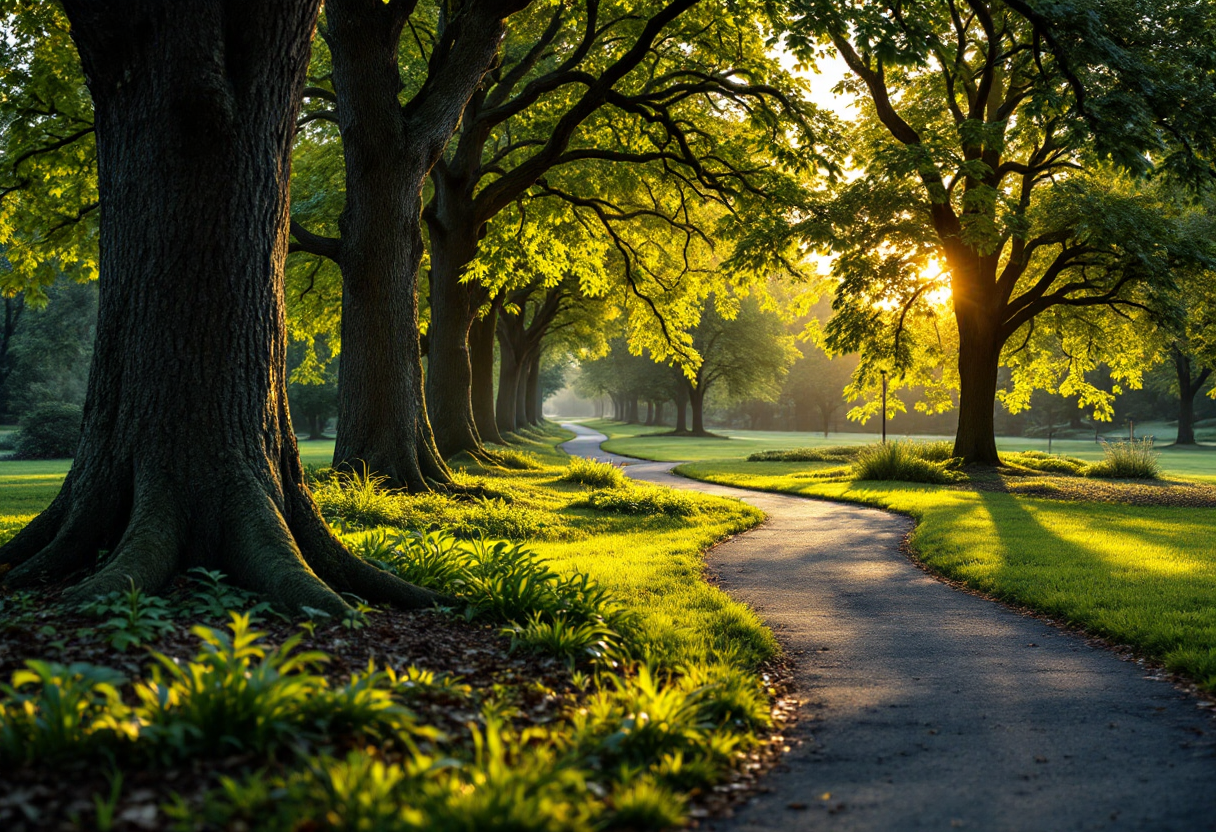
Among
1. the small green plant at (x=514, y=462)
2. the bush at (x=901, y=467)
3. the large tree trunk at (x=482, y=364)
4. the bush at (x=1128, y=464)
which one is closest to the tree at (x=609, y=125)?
the small green plant at (x=514, y=462)

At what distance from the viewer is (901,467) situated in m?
19.5

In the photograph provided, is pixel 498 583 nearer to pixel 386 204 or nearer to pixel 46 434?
pixel 386 204

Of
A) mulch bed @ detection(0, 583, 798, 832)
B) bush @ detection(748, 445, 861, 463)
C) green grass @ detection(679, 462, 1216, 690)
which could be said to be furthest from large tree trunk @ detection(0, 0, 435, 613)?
bush @ detection(748, 445, 861, 463)

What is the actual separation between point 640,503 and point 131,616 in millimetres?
9607

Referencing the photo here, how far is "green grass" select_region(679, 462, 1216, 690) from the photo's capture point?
578 centimetres

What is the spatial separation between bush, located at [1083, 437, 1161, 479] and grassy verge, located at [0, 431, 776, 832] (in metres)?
19.6

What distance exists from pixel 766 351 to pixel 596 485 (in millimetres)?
34145

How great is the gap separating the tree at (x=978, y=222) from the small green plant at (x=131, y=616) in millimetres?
10956

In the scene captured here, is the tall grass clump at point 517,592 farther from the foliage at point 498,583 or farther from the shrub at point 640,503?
the shrub at point 640,503

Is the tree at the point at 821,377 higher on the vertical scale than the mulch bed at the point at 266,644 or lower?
higher

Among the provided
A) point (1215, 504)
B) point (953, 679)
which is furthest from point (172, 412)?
point (1215, 504)

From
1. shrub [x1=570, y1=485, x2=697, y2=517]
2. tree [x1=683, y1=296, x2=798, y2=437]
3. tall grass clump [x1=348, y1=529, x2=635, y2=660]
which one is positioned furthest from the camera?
tree [x1=683, y1=296, x2=798, y2=437]

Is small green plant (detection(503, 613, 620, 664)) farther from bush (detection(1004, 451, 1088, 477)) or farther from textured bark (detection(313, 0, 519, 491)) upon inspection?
bush (detection(1004, 451, 1088, 477))

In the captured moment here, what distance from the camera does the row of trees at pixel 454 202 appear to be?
16.0 feet
